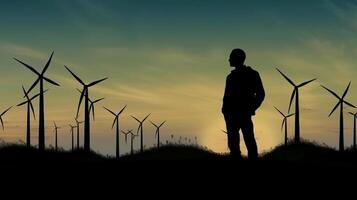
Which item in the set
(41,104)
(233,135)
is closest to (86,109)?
(41,104)

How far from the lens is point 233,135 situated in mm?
15984

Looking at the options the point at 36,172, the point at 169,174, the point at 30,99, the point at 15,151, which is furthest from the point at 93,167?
the point at 30,99

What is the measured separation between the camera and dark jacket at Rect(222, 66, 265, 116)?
15750mm

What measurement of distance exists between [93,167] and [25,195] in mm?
3380

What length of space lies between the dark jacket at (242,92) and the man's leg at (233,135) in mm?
197

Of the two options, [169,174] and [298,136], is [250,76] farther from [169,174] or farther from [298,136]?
[298,136]

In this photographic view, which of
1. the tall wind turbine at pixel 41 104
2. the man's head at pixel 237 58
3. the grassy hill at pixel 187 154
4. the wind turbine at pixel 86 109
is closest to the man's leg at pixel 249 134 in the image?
the man's head at pixel 237 58

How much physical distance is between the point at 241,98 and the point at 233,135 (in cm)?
100

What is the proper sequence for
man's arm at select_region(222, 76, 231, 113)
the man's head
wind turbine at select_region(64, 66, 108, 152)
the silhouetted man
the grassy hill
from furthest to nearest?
wind turbine at select_region(64, 66, 108, 152) < the grassy hill < man's arm at select_region(222, 76, 231, 113) < the silhouetted man < the man's head

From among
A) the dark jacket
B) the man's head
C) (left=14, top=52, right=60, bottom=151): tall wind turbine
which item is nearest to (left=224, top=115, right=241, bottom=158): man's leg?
the dark jacket

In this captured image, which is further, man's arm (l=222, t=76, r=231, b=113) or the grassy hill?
the grassy hill

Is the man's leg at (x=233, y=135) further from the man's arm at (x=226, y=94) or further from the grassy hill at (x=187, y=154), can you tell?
the grassy hill at (x=187, y=154)

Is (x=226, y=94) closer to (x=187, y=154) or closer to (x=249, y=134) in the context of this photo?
(x=249, y=134)

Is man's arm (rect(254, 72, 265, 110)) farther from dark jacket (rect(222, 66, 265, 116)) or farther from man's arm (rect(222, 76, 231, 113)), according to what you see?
man's arm (rect(222, 76, 231, 113))
